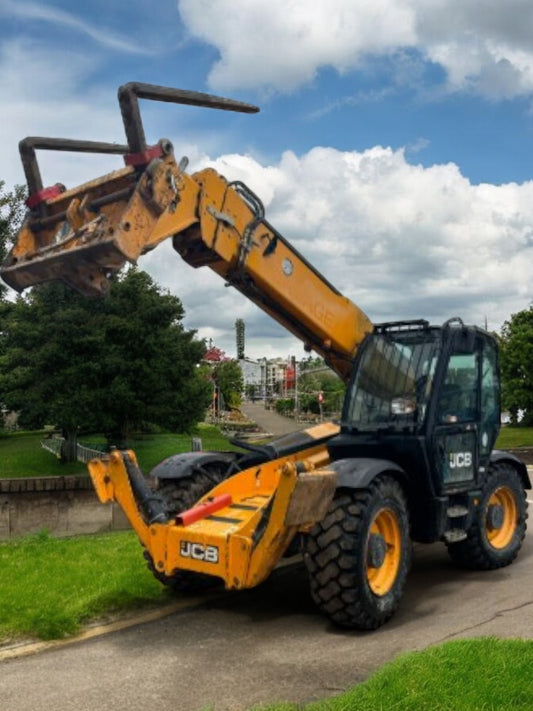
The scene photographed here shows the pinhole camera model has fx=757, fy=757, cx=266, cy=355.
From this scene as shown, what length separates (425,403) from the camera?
7.21 meters

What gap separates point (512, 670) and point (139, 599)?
339cm

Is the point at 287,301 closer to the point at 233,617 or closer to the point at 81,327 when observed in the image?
the point at 233,617

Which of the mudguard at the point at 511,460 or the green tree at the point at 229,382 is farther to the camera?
the green tree at the point at 229,382

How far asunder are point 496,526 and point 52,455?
69.5 feet

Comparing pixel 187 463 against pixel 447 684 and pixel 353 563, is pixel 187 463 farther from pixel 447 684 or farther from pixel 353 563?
pixel 447 684

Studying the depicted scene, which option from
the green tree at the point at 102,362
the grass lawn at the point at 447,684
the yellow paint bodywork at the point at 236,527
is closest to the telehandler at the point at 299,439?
the yellow paint bodywork at the point at 236,527

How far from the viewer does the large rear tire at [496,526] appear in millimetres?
8008

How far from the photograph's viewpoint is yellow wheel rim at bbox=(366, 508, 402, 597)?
622cm

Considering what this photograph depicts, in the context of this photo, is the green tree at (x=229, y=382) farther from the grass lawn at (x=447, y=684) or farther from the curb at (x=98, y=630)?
the grass lawn at (x=447, y=684)

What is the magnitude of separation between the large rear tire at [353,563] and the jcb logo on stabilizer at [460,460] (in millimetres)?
1252

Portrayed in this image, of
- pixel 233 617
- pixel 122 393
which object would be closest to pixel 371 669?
pixel 233 617

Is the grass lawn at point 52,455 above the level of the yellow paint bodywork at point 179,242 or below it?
below

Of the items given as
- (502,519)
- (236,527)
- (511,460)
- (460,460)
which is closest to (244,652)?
(236,527)

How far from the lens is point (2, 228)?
22.1 metres
